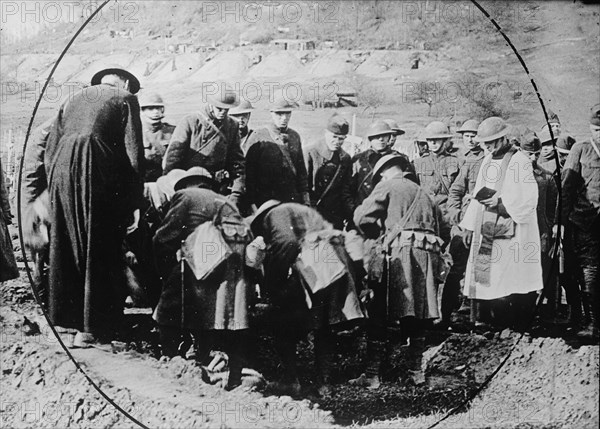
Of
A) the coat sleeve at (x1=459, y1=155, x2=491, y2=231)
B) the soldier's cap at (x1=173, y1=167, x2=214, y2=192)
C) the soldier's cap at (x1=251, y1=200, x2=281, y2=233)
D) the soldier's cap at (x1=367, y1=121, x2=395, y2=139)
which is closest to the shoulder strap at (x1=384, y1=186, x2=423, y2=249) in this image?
the coat sleeve at (x1=459, y1=155, x2=491, y2=231)

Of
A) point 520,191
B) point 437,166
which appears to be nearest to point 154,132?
point 437,166

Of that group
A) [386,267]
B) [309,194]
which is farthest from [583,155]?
[309,194]

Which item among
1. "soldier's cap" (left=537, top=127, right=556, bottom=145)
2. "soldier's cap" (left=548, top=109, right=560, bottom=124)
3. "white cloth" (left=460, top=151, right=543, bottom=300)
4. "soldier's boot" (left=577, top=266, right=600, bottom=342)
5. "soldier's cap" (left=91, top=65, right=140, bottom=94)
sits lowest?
"soldier's boot" (left=577, top=266, right=600, bottom=342)

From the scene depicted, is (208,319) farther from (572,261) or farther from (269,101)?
(572,261)

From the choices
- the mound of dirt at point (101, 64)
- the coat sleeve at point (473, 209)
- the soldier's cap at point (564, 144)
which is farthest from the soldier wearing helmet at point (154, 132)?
the soldier's cap at point (564, 144)

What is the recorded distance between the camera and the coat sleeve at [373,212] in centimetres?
511

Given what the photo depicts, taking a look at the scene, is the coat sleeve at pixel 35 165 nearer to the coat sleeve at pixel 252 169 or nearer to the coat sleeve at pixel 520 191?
the coat sleeve at pixel 252 169

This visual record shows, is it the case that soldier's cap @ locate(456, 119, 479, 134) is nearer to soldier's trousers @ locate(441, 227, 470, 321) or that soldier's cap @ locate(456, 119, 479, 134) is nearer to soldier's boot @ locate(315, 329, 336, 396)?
soldier's trousers @ locate(441, 227, 470, 321)

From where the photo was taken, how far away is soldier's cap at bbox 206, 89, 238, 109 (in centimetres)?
498

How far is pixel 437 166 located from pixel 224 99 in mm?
1527

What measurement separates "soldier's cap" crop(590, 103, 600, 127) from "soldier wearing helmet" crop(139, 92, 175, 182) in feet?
10.00

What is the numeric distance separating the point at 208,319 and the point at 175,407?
25.3 inches

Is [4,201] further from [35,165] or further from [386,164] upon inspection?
[386,164]

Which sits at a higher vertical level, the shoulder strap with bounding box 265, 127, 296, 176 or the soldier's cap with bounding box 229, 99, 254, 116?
the soldier's cap with bounding box 229, 99, 254, 116
